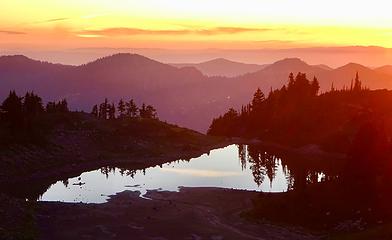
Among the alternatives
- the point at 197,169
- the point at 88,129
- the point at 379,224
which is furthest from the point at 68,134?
the point at 379,224

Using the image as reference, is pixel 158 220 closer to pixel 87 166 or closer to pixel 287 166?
pixel 87 166

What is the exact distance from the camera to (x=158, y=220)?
73.7 metres

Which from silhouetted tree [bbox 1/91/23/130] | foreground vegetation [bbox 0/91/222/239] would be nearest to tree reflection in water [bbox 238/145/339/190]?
foreground vegetation [bbox 0/91/222/239]

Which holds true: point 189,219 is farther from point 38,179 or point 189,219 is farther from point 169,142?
point 169,142

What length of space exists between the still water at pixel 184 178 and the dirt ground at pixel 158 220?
10.4 m

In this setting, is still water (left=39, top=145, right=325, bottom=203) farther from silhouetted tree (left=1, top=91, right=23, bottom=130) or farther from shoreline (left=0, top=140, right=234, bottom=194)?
silhouetted tree (left=1, top=91, right=23, bottom=130)

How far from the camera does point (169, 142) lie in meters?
185

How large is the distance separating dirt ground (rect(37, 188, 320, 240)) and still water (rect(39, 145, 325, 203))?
10398mm

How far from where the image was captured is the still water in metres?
102

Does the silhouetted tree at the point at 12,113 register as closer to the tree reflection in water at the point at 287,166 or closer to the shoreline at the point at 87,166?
the shoreline at the point at 87,166

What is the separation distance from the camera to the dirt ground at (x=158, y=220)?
6544 centimetres

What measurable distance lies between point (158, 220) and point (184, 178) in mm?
49384

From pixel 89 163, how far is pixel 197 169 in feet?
96.2

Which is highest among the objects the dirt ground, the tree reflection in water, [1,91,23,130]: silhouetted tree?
[1,91,23,130]: silhouetted tree
